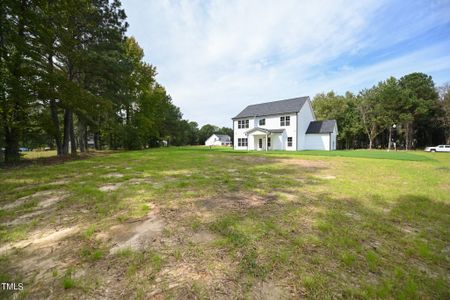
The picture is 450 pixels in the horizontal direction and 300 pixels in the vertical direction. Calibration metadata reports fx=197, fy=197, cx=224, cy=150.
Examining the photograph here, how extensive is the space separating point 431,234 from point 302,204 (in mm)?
1946

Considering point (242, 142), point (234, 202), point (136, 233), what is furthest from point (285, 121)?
point (136, 233)

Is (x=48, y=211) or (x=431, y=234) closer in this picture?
(x=431, y=234)

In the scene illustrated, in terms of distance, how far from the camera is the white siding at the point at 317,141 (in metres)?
27.0

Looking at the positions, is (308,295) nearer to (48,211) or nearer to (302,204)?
(302,204)

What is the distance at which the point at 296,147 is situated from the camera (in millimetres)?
26109

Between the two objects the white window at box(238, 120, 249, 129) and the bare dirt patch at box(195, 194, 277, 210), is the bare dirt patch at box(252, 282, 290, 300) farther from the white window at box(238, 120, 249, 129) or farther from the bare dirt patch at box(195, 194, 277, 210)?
the white window at box(238, 120, 249, 129)

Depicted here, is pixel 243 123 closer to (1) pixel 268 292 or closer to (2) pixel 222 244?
(2) pixel 222 244

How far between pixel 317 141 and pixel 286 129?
4.98 metres

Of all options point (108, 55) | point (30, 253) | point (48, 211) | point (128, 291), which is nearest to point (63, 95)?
point (108, 55)

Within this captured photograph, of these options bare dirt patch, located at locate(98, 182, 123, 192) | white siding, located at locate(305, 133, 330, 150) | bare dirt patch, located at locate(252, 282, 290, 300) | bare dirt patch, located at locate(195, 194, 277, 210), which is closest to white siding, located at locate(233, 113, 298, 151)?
white siding, located at locate(305, 133, 330, 150)

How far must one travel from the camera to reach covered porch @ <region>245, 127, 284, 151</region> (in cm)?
2724

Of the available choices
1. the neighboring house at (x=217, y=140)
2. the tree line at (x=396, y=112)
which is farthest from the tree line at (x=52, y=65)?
the neighboring house at (x=217, y=140)

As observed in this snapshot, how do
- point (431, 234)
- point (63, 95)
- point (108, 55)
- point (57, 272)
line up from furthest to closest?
point (108, 55) → point (63, 95) → point (431, 234) → point (57, 272)

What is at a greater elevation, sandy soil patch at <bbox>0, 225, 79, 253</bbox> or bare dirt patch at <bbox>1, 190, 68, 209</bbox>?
bare dirt patch at <bbox>1, 190, 68, 209</bbox>
